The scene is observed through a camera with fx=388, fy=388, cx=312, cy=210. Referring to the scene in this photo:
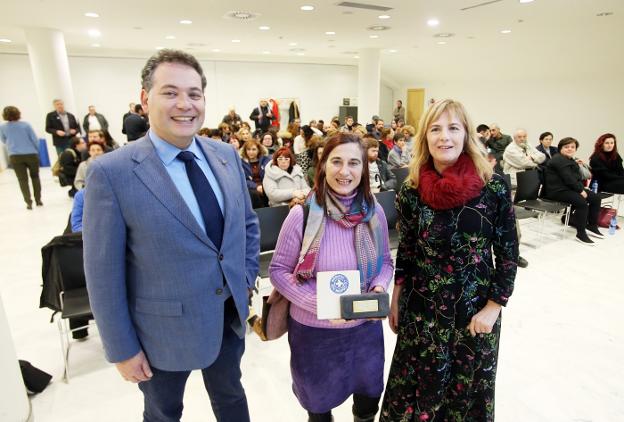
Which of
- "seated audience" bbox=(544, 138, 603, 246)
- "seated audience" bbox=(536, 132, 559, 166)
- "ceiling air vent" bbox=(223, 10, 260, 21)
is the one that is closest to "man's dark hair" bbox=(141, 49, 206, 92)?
"seated audience" bbox=(544, 138, 603, 246)

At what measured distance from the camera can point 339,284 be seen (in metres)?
1.46

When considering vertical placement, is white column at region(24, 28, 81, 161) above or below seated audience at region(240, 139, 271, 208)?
above

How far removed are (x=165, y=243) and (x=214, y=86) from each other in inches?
575

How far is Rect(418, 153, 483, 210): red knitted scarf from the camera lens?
4.74 ft

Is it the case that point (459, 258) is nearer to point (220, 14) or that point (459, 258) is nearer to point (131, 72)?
point (220, 14)

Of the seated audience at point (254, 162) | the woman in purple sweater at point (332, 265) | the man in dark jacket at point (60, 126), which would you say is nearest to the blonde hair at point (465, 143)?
the woman in purple sweater at point (332, 265)

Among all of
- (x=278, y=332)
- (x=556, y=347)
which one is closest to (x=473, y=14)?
(x=556, y=347)

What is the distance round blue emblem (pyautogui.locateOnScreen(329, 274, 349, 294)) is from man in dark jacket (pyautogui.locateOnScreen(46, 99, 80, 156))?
8851 mm

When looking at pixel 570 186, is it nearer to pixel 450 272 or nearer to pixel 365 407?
pixel 450 272

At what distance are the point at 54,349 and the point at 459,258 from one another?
2.92 metres

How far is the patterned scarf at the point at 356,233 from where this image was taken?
5.01 ft

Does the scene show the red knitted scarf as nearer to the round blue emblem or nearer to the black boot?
the round blue emblem

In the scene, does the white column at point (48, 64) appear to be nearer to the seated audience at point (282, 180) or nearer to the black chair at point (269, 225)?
the seated audience at point (282, 180)

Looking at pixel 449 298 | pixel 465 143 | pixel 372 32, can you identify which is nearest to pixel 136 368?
pixel 449 298
